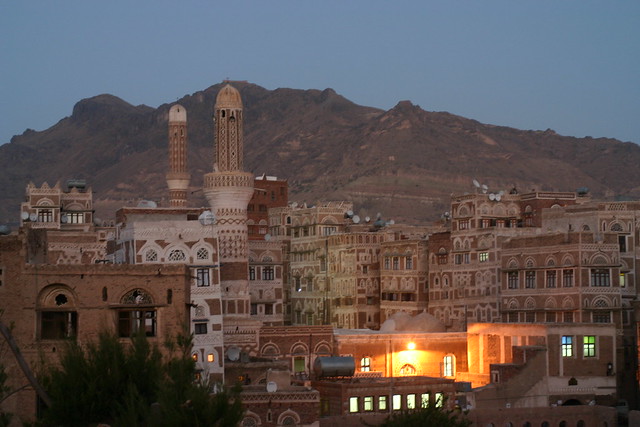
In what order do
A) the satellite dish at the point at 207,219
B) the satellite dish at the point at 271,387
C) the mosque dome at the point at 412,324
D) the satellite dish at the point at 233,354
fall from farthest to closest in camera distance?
1. the mosque dome at the point at 412,324
2. the satellite dish at the point at 233,354
3. the satellite dish at the point at 207,219
4. the satellite dish at the point at 271,387

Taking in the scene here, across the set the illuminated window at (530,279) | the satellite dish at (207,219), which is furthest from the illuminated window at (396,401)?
the illuminated window at (530,279)

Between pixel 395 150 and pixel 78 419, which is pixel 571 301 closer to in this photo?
pixel 78 419

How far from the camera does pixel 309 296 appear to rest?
101188 millimetres

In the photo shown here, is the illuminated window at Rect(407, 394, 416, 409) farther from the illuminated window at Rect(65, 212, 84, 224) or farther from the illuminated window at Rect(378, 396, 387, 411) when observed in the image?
the illuminated window at Rect(65, 212, 84, 224)

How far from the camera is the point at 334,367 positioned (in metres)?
62.8

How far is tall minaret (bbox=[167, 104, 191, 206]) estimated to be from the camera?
92.1 meters

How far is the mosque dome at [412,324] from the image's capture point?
260 feet

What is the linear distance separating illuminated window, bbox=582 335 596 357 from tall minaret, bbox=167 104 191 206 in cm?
3063

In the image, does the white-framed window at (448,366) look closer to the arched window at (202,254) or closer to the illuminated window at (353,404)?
the arched window at (202,254)

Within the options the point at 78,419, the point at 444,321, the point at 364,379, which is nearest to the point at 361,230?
the point at 444,321

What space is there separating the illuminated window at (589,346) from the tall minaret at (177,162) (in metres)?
30.6

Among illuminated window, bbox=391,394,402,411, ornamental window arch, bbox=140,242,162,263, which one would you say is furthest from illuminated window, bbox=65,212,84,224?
illuminated window, bbox=391,394,402,411

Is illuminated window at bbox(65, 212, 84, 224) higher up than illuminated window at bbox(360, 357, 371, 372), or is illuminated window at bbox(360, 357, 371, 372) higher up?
illuminated window at bbox(65, 212, 84, 224)

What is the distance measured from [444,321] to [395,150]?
95318 millimetres
